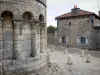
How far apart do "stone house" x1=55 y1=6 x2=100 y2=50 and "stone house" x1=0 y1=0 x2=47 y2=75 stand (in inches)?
572

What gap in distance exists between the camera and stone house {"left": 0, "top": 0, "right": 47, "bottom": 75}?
266 inches

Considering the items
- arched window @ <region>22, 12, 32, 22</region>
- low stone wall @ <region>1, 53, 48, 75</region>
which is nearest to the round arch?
arched window @ <region>22, 12, 32, 22</region>

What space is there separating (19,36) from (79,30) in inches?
645

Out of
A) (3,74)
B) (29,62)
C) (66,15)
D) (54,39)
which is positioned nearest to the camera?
(3,74)

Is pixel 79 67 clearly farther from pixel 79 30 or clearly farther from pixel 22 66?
pixel 79 30

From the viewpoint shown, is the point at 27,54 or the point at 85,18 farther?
the point at 85,18

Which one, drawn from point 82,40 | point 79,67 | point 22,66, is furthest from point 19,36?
point 82,40

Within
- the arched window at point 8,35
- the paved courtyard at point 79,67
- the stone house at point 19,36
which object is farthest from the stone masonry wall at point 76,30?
the arched window at point 8,35

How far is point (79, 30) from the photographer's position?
22.2 metres

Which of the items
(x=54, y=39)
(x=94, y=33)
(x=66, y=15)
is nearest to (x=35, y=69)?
(x=94, y=33)

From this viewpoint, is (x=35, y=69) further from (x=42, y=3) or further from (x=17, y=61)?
(x=42, y=3)

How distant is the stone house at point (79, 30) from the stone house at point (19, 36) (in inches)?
572

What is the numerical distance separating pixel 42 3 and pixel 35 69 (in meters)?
3.82

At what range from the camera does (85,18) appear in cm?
2144
